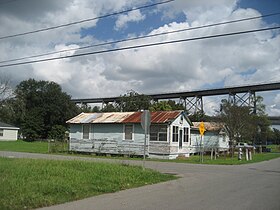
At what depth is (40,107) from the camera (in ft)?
266

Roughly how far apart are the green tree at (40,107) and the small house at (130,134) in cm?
3856

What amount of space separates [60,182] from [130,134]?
2308 cm

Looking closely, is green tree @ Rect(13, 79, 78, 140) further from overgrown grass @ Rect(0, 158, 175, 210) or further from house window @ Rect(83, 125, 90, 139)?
overgrown grass @ Rect(0, 158, 175, 210)

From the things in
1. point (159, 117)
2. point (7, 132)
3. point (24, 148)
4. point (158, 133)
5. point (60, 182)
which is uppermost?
point (159, 117)

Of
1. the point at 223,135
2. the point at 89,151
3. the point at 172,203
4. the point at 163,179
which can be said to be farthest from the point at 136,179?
the point at 223,135

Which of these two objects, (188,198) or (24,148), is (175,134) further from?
(188,198)

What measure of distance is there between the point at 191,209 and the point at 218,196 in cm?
246

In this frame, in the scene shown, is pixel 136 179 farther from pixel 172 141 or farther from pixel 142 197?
pixel 172 141

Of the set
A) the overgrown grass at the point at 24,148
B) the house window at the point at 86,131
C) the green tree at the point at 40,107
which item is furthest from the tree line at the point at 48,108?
the house window at the point at 86,131

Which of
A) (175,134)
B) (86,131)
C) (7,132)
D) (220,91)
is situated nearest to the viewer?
(175,134)

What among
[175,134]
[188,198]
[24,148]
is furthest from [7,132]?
[188,198]

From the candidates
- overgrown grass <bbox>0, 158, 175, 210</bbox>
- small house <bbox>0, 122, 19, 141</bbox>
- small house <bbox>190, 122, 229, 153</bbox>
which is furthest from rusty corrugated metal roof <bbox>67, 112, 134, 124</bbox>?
small house <bbox>0, 122, 19, 141</bbox>

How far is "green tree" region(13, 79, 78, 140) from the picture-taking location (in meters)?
75.1

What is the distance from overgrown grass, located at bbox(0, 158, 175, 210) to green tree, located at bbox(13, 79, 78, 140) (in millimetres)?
60656
